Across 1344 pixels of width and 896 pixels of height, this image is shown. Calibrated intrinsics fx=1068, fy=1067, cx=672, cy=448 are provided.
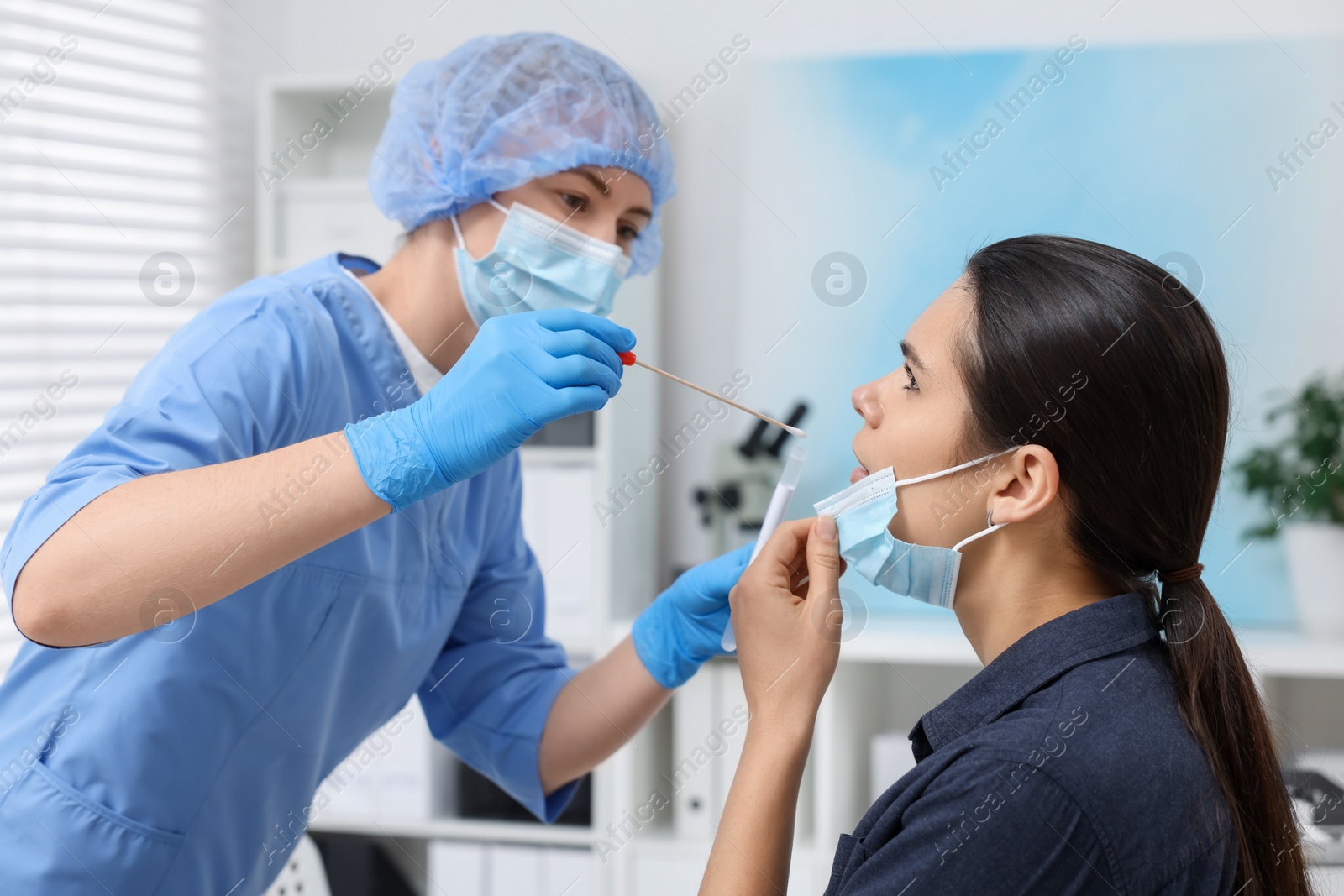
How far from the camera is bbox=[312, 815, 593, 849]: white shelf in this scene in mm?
2299

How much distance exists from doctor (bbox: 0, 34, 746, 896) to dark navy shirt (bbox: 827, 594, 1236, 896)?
0.46 meters

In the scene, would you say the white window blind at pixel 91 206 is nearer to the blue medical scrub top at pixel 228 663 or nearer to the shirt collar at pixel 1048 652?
the blue medical scrub top at pixel 228 663

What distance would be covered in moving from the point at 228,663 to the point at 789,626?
596 millimetres

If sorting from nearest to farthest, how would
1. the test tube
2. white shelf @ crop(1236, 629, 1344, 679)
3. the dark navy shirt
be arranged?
1. the dark navy shirt
2. the test tube
3. white shelf @ crop(1236, 629, 1344, 679)

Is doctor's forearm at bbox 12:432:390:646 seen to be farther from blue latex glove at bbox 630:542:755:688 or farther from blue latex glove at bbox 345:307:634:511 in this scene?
blue latex glove at bbox 630:542:755:688

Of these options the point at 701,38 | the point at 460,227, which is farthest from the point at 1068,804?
the point at 701,38

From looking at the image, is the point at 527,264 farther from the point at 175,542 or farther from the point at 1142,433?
the point at 1142,433

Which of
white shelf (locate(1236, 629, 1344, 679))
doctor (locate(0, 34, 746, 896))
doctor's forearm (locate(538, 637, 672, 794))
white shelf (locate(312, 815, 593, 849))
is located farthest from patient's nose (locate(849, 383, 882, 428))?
white shelf (locate(312, 815, 593, 849))

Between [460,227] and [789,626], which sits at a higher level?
[460,227]

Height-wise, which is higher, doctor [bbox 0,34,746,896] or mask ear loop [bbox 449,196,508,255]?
mask ear loop [bbox 449,196,508,255]

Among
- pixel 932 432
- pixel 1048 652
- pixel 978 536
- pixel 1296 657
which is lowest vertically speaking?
pixel 1296 657

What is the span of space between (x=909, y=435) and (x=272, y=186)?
1.93m

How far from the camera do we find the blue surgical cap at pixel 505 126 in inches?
50.3

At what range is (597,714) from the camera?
1387 millimetres
